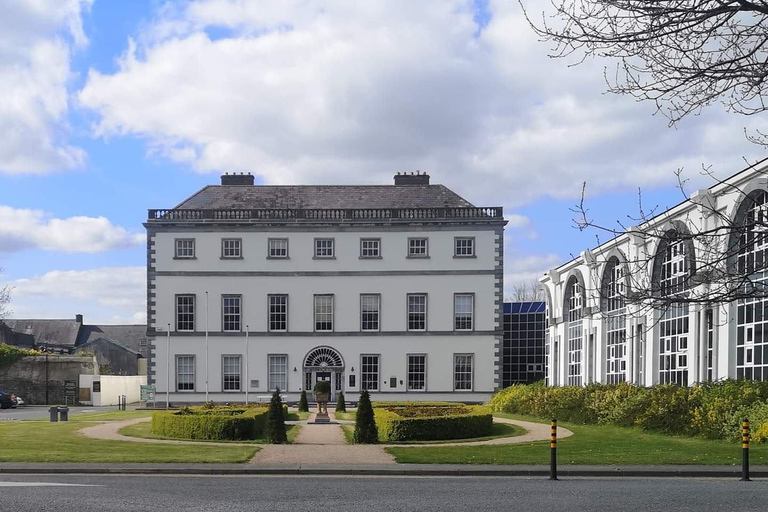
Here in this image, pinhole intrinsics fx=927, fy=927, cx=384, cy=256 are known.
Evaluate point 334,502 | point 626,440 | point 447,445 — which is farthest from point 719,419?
point 334,502

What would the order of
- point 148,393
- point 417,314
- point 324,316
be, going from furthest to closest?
point 324,316, point 417,314, point 148,393

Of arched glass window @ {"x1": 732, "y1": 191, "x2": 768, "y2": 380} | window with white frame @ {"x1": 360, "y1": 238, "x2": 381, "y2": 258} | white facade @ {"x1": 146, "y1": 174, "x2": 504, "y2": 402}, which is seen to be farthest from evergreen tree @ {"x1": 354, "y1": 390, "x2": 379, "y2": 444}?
window with white frame @ {"x1": 360, "y1": 238, "x2": 381, "y2": 258}

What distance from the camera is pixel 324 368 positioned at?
54.0m

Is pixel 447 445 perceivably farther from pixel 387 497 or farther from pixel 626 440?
pixel 387 497

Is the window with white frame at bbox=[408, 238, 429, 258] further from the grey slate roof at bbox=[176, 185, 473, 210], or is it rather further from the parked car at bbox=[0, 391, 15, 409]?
the parked car at bbox=[0, 391, 15, 409]

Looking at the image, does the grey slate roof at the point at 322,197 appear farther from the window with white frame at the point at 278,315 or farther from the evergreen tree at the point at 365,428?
the evergreen tree at the point at 365,428

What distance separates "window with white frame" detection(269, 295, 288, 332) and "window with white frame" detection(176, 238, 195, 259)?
5543 mm

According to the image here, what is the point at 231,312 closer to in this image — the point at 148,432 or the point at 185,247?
the point at 185,247

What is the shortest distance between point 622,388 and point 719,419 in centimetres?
811

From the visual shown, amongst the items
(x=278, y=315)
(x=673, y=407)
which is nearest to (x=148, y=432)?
(x=673, y=407)

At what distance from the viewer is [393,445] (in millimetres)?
23906

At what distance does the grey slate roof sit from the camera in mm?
56562

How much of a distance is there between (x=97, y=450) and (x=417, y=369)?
33.3 m

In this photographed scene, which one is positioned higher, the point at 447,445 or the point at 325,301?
the point at 325,301
